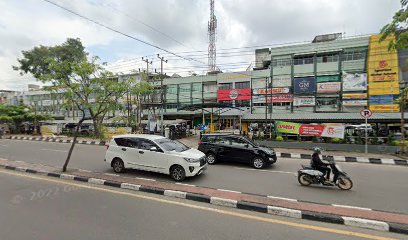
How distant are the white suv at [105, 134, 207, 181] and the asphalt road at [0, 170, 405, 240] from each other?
1711 millimetres

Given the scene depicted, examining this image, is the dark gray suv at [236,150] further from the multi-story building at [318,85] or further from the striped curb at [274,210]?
the multi-story building at [318,85]

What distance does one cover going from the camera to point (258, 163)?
9.86 m

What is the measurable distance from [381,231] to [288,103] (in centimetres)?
2974

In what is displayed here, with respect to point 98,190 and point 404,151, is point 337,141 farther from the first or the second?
point 98,190

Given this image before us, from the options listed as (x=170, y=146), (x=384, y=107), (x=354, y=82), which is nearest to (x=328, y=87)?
(x=354, y=82)

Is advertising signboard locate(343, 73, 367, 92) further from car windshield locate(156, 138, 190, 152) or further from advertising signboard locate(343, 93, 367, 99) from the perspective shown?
car windshield locate(156, 138, 190, 152)

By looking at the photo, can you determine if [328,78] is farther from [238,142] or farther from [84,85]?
[84,85]

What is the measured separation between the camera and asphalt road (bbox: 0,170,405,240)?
394cm

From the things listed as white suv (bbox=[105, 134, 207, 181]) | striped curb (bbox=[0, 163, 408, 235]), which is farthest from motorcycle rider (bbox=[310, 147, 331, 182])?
white suv (bbox=[105, 134, 207, 181])

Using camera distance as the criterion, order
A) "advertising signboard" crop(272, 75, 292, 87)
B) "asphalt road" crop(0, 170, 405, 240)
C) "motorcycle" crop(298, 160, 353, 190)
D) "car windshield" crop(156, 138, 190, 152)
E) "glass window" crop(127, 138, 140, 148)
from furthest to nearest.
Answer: "advertising signboard" crop(272, 75, 292, 87) < "glass window" crop(127, 138, 140, 148) < "car windshield" crop(156, 138, 190, 152) < "motorcycle" crop(298, 160, 353, 190) < "asphalt road" crop(0, 170, 405, 240)

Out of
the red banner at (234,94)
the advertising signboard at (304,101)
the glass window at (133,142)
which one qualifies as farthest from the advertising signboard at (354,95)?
the glass window at (133,142)

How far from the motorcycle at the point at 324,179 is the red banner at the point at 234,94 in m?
27.9

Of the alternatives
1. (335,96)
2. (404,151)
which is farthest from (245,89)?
(404,151)

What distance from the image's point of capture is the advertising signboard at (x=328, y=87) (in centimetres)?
2998
